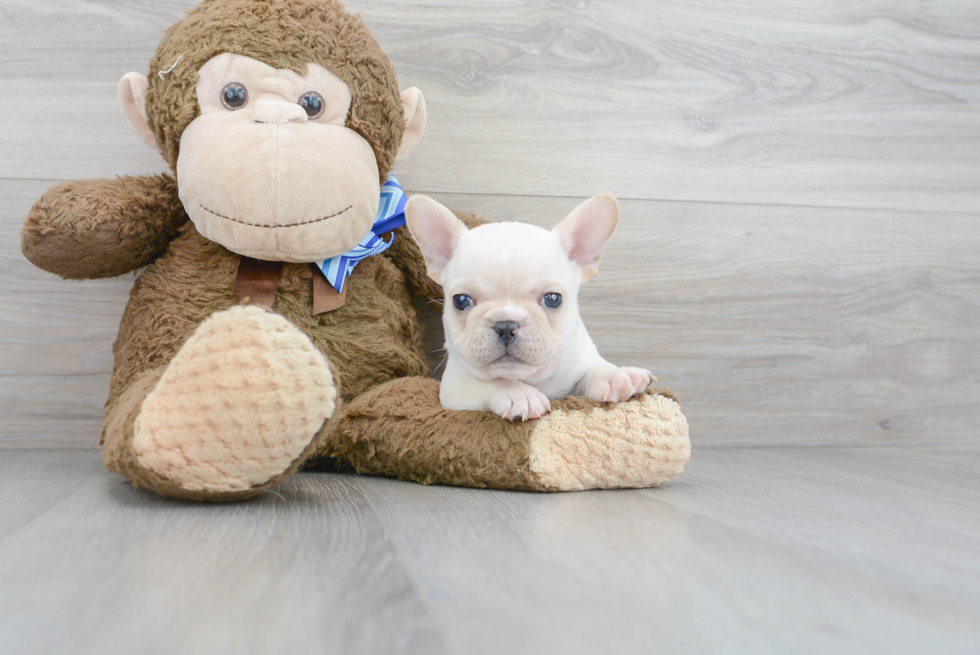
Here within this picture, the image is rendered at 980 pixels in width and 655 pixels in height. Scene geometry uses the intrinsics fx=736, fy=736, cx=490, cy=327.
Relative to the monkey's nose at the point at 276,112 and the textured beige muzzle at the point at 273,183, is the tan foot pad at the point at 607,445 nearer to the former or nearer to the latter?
the textured beige muzzle at the point at 273,183

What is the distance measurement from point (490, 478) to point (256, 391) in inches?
13.5

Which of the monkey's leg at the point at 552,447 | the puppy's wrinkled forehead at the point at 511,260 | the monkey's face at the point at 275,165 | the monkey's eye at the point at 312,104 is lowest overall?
the monkey's leg at the point at 552,447

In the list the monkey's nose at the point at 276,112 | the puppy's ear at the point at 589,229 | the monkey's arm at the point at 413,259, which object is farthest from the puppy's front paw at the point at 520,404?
the monkey's nose at the point at 276,112

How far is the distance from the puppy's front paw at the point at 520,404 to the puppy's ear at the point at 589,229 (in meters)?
0.23

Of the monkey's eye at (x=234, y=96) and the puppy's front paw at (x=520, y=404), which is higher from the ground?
the monkey's eye at (x=234, y=96)

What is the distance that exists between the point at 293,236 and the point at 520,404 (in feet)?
1.23

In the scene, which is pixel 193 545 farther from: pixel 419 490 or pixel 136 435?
pixel 419 490

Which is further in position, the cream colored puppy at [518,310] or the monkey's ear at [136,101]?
the monkey's ear at [136,101]

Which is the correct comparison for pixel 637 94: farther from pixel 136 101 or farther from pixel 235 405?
pixel 235 405

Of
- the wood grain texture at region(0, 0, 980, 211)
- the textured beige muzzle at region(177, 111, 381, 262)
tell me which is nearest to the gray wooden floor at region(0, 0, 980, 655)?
the wood grain texture at region(0, 0, 980, 211)

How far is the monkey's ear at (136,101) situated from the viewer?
1.08m

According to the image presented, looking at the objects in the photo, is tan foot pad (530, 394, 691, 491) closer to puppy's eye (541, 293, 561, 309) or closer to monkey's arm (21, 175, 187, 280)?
puppy's eye (541, 293, 561, 309)

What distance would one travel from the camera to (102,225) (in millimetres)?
1014

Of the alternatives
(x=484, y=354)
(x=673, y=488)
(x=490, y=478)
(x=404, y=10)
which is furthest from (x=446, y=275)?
(x=404, y=10)
